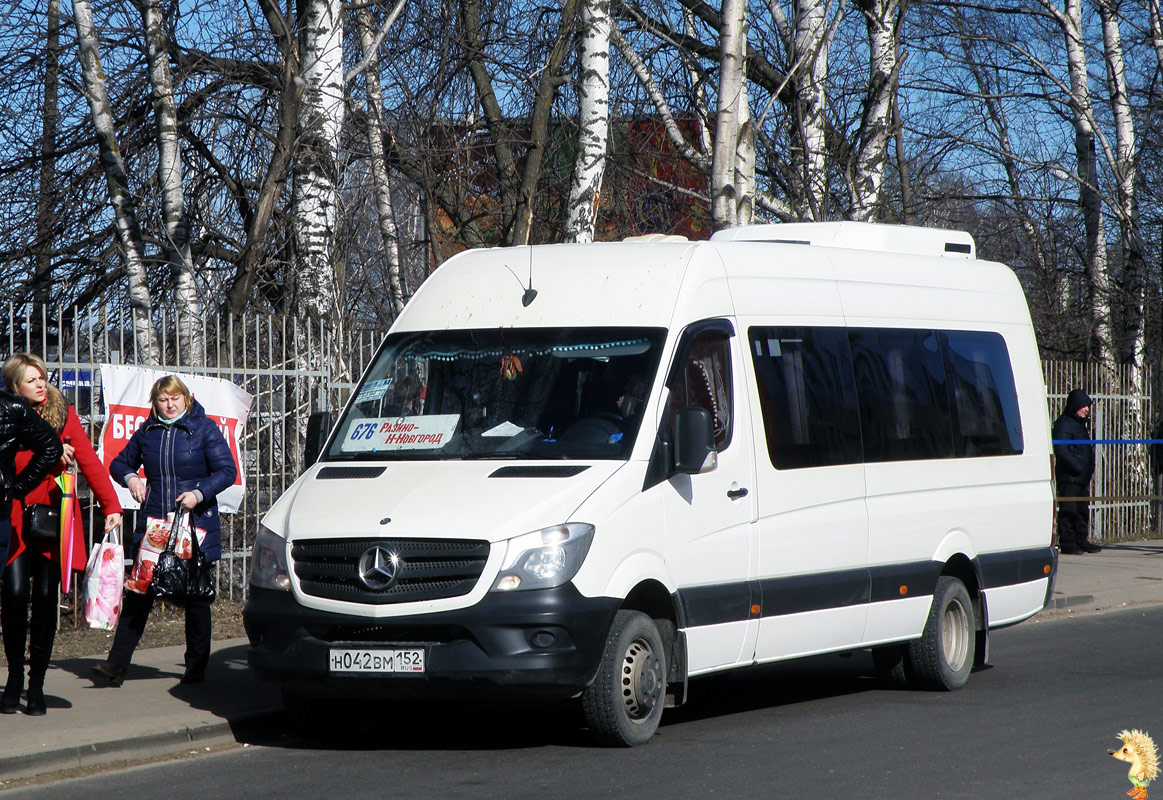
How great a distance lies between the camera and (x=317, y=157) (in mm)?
13359

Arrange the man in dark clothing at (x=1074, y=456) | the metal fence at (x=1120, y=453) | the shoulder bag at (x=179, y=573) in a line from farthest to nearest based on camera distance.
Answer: the metal fence at (x=1120, y=453)
the man in dark clothing at (x=1074, y=456)
the shoulder bag at (x=179, y=573)

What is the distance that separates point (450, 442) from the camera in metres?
7.86

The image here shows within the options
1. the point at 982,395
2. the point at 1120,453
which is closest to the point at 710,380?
the point at 982,395

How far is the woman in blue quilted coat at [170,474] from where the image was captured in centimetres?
902

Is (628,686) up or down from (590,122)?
down

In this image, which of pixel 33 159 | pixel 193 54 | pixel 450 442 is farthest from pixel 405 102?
pixel 450 442

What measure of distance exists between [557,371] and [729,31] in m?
6.67

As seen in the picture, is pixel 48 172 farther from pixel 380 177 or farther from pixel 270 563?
pixel 270 563

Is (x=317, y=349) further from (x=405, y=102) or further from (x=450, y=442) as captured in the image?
(x=450, y=442)

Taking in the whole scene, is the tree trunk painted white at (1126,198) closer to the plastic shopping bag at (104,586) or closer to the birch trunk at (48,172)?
the birch trunk at (48,172)

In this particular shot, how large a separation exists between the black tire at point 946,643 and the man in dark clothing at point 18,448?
5034mm

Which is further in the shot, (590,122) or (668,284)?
(590,122)

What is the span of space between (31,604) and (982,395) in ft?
19.3

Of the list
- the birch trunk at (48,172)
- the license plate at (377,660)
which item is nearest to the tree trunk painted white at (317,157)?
the birch trunk at (48,172)
